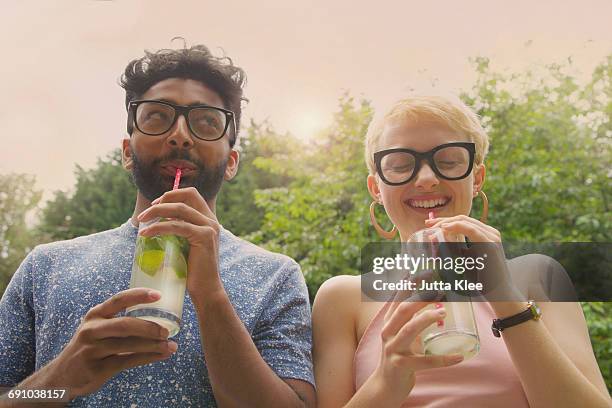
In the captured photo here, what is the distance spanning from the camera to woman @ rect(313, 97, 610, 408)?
113cm

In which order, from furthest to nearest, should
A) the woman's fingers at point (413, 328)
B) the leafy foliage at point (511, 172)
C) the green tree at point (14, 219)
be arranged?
the green tree at point (14, 219) < the leafy foliage at point (511, 172) < the woman's fingers at point (413, 328)

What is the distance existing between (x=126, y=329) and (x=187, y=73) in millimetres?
1079

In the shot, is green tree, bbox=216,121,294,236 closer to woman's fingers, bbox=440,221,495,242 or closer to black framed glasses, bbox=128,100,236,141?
black framed glasses, bbox=128,100,236,141

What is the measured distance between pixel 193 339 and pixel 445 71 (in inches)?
118

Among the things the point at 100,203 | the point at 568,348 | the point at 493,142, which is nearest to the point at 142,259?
the point at 568,348

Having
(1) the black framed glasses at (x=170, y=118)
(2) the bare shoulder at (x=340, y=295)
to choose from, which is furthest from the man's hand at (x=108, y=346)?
(1) the black framed glasses at (x=170, y=118)

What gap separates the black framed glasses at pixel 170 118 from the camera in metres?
1.65

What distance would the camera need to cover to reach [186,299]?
1.48m

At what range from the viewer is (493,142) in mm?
4461

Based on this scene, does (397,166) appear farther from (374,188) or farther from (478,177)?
(478,177)

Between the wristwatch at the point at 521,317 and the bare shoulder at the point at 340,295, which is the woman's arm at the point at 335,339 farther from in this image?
the wristwatch at the point at 521,317

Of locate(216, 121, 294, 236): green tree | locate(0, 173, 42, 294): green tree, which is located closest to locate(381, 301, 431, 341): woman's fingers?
locate(216, 121, 294, 236): green tree

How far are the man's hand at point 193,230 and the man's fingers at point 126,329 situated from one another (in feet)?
0.49

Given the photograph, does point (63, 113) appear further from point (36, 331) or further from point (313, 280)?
point (36, 331)
